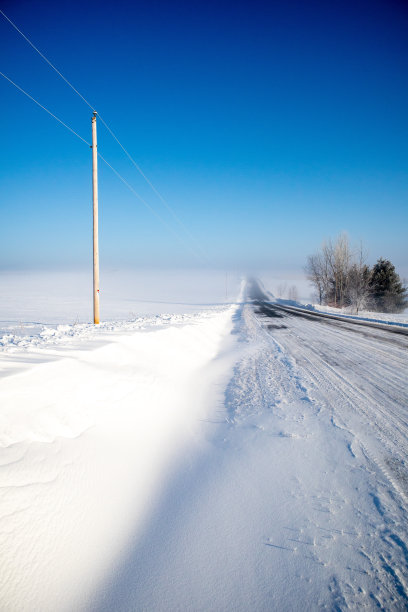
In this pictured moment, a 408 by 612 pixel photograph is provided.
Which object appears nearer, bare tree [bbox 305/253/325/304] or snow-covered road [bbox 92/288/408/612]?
snow-covered road [bbox 92/288/408/612]

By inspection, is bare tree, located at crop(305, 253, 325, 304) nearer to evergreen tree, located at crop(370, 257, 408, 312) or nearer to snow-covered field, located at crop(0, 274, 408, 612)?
evergreen tree, located at crop(370, 257, 408, 312)

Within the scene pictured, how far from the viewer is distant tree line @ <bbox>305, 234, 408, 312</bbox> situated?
89.8 ft

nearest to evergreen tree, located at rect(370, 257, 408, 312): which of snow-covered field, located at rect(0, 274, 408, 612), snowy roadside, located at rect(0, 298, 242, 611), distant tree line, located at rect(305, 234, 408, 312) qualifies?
distant tree line, located at rect(305, 234, 408, 312)

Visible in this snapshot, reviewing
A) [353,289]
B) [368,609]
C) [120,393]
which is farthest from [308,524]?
[353,289]

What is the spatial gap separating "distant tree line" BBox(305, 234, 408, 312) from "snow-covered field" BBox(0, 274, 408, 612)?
27.6 meters

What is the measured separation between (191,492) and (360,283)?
3093 centimetres

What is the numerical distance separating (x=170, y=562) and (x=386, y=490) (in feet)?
5.65

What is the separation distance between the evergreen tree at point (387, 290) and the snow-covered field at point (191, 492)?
29.0 metres

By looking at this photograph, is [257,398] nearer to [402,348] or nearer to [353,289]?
[402,348]

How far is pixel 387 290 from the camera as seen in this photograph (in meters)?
27.5

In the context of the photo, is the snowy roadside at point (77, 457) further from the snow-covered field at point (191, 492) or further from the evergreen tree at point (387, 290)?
the evergreen tree at point (387, 290)

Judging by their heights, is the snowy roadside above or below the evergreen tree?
below

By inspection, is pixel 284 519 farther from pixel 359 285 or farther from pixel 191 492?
pixel 359 285

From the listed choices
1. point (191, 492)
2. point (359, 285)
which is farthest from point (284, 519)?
point (359, 285)
